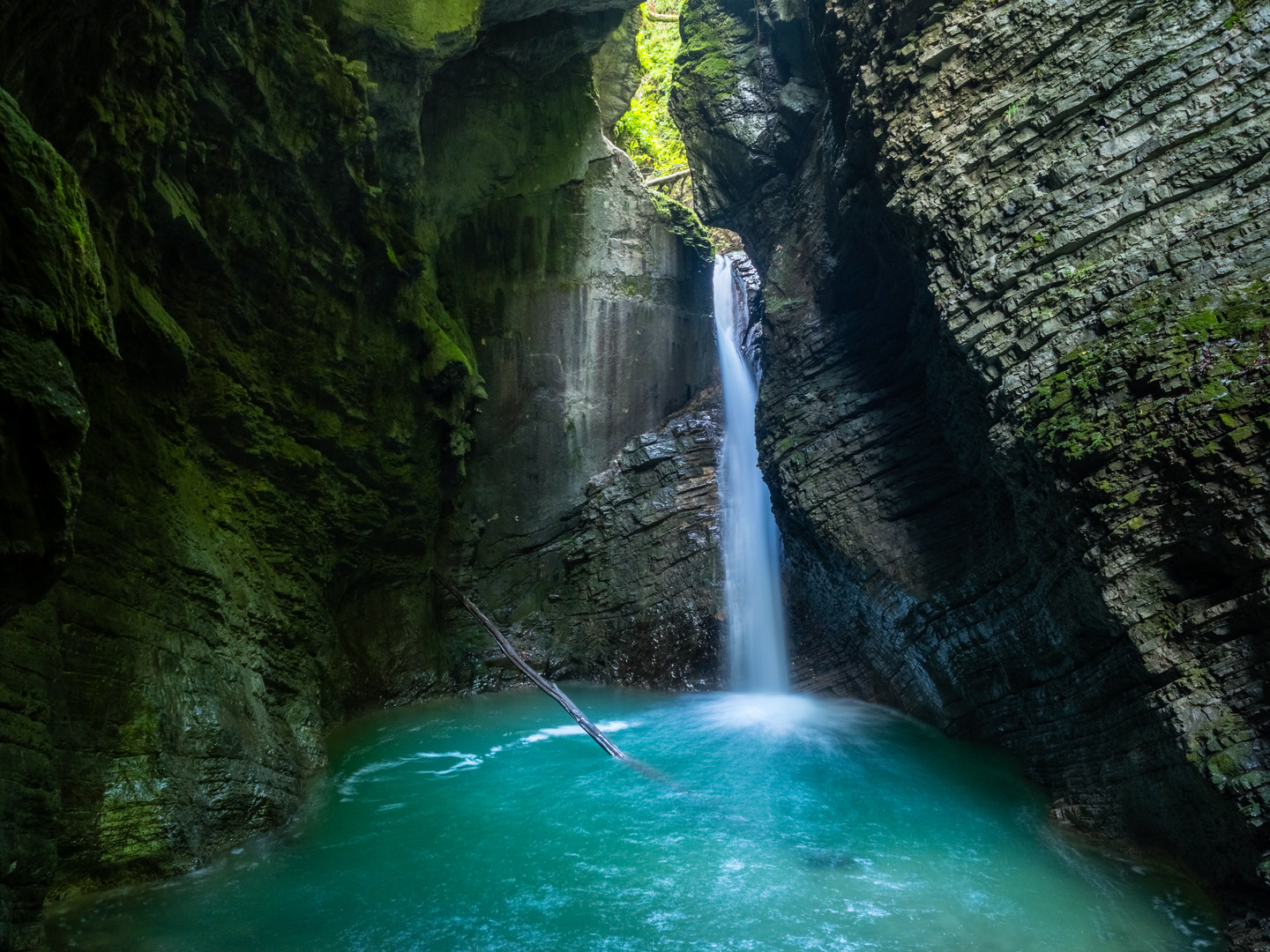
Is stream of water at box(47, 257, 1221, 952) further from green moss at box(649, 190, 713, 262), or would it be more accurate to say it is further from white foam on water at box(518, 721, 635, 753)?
green moss at box(649, 190, 713, 262)

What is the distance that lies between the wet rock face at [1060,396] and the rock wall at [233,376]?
501cm

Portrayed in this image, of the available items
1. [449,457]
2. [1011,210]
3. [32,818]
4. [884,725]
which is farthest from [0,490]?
[884,725]

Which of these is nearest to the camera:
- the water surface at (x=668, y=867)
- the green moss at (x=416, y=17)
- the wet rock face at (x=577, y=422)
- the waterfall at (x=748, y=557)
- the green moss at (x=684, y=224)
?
the water surface at (x=668, y=867)

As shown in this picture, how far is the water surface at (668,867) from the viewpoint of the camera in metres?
4.84

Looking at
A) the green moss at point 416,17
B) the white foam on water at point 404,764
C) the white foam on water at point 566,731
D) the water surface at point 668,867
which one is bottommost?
the water surface at point 668,867

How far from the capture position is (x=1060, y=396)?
636 centimetres

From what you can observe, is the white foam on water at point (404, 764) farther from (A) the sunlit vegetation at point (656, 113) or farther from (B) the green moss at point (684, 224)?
(A) the sunlit vegetation at point (656, 113)

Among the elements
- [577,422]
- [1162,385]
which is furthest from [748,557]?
[1162,385]

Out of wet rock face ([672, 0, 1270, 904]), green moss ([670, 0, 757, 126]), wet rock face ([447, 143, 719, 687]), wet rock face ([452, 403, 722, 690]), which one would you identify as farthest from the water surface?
green moss ([670, 0, 757, 126])

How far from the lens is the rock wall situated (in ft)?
12.9

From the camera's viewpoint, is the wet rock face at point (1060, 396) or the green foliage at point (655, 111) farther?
the green foliage at point (655, 111)

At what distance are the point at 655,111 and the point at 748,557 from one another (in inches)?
605

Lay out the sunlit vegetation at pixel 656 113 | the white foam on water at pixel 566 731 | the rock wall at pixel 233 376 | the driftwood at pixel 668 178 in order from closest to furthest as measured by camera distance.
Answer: the rock wall at pixel 233 376, the white foam on water at pixel 566 731, the driftwood at pixel 668 178, the sunlit vegetation at pixel 656 113

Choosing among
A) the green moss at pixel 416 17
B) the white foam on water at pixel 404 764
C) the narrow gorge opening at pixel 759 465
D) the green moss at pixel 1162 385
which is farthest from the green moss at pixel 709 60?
the white foam on water at pixel 404 764
